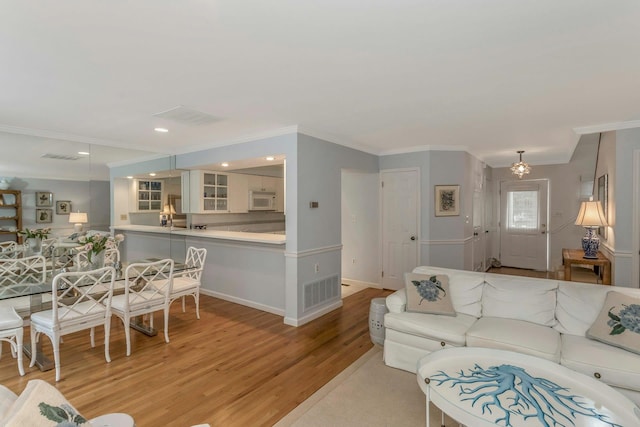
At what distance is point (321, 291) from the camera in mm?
4445

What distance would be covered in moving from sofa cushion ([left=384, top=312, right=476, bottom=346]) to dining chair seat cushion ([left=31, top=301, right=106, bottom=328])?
2.67 meters

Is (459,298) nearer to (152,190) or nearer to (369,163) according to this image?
(369,163)

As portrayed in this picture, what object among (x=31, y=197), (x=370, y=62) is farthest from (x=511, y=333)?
(x=31, y=197)

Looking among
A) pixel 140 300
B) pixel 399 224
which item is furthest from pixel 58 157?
pixel 399 224

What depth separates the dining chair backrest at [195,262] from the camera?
4.15 meters

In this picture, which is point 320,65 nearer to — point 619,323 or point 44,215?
→ point 619,323

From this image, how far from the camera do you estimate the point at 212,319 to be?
4.23 meters

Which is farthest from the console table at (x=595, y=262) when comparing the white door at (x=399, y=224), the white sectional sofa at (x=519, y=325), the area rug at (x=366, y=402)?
the area rug at (x=366, y=402)

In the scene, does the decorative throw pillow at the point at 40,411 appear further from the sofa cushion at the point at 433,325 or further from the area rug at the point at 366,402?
the sofa cushion at the point at 433,325

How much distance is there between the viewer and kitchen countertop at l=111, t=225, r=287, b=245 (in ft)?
14.3

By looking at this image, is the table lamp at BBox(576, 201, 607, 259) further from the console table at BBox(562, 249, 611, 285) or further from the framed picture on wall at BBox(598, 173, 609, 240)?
the framed picture on wall at BBox(598, 173, 609, 240)

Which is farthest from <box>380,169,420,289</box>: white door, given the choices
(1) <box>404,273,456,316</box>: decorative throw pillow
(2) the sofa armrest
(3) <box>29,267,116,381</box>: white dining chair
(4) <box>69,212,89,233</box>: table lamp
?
(4) <box>69,212,89,233</box>: table lamp

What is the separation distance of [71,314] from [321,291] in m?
2.70

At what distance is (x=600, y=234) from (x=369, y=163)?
12.6 feet
